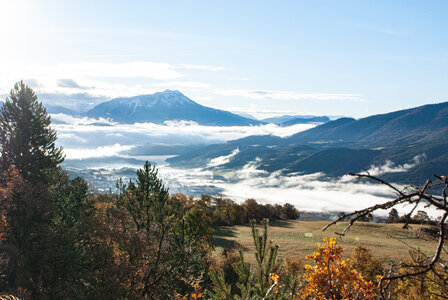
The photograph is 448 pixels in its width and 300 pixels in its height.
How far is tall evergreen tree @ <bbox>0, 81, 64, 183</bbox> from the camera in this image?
40906 millimetres

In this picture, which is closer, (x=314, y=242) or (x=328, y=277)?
(x=328, y=277)

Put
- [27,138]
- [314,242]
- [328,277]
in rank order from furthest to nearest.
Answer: [314,242], [27,138], [328,277]

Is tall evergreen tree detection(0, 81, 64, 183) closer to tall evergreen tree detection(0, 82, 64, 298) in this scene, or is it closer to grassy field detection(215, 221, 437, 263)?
tall evergreen tree detection(0, 82, 64, 298)

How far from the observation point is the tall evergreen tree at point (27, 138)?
40.9 m

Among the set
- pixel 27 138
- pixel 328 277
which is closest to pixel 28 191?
pixel 27 138

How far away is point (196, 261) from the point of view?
23625mm

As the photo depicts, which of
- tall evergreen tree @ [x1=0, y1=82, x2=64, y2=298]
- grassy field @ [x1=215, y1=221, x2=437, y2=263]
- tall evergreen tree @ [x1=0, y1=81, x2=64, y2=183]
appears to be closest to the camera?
tall evergreen tree @ [x1=0, y1=82, x2=64, y2=298]

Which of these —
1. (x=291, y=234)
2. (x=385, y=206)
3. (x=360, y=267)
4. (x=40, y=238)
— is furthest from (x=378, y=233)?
(x=385, y=206)

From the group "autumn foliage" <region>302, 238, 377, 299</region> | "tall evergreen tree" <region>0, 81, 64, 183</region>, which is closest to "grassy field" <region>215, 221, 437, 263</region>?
"tall evergreen tree" <region>0, 81, 64, 183</region>

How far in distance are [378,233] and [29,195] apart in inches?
3898

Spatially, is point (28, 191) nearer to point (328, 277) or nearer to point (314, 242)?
point (328, 277)

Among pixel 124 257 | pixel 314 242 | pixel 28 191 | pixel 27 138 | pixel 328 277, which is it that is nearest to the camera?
pixel 328 277

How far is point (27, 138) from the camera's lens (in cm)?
4288

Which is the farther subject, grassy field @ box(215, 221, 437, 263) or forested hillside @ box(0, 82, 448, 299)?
grassy field @ box(215, 221, 437, 263)
